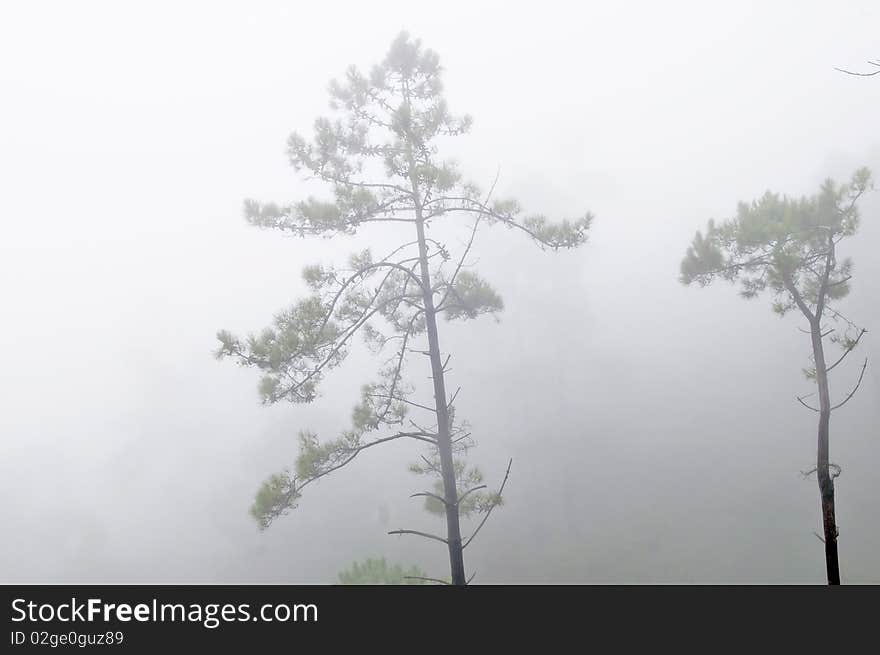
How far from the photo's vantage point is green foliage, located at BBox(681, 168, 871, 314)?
8.72 meters

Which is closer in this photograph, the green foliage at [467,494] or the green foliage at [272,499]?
the green foliage at [272,499]

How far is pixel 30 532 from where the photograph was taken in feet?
112

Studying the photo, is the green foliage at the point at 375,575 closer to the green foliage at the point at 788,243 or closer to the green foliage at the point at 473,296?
the green foliage at the point at 473,296

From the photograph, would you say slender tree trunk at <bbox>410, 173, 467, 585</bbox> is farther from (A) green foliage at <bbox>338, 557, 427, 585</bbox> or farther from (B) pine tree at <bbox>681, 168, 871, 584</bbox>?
(A) green foliage at <bbox>338, 557, 427, 585</bbox>

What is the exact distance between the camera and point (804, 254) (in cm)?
900

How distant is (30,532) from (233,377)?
17.6 meters

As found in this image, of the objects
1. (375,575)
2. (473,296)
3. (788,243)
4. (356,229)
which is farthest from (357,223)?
(375,575)

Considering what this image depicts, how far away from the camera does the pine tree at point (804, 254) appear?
858 centimetres

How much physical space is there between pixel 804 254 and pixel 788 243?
31cm

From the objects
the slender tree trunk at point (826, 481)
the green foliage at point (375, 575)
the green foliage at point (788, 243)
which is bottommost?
the green foliage at point (375, 575)

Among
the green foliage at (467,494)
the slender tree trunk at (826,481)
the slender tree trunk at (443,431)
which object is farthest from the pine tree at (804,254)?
the slender tree trunk at (443,431)

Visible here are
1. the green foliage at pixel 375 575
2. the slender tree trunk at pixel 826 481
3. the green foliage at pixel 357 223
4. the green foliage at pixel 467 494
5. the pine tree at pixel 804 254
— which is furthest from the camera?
the green foliage at pixel 375 575

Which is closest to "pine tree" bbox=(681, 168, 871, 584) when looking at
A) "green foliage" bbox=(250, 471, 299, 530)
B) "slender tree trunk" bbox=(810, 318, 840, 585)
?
"slender tree trunk" bbox=(810, 318, 840, 585)
